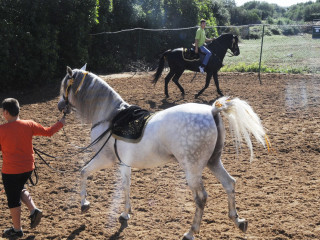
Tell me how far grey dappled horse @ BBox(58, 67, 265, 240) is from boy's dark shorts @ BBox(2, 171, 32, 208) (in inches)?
34.7

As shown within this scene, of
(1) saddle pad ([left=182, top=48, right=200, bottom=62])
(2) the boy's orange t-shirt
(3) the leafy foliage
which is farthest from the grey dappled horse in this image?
(3) the leafy foliage

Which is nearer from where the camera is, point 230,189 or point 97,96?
point 230,189

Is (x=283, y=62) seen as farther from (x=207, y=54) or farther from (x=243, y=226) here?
(x=243, y=226)

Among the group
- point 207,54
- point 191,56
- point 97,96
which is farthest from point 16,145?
point 207,54

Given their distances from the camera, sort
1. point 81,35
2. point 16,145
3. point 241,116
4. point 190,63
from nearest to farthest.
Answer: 1. point 16,145
2. point 241,116
3. point 190,63
4. point 81,35

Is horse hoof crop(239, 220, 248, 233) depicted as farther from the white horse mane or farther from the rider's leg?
the rider's leg

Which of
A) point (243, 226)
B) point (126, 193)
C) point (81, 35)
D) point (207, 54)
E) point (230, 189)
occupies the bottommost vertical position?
point (243, 226)

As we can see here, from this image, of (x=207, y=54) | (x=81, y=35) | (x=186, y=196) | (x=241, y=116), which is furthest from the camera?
(x=81, y=35)

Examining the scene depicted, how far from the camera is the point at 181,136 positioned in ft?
13.0

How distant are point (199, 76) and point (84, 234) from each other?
13.3m

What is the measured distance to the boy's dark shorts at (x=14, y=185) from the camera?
401cm

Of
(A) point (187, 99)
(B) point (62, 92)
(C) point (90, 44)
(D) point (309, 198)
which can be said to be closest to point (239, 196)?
(D) point (309, 198)

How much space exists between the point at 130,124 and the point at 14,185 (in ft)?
5.06

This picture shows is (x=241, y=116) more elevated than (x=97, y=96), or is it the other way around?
(x=97, y=96)
